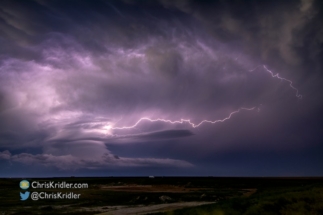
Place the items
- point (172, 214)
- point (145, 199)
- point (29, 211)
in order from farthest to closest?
point (145, 199)
point (29, 211)
point (172, 214)

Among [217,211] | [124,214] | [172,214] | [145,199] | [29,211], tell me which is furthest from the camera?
[145,199]

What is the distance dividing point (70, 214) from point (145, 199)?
21.1m

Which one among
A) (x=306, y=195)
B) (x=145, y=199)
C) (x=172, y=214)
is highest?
(x=306, y=195)

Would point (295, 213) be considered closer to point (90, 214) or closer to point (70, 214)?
point (90, 214)

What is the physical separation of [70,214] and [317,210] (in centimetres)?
3222

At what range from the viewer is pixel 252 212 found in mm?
21406

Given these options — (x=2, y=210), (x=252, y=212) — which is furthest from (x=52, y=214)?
(x=252, y=212)

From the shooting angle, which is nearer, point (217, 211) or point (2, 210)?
point (217, 211)

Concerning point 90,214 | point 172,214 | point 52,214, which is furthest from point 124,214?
point 172,214

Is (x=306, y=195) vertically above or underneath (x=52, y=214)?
above

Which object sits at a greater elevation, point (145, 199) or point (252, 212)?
point (252, 212)

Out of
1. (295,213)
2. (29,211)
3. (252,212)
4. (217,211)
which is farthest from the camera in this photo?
(29,211)

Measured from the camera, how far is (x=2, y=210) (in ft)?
134

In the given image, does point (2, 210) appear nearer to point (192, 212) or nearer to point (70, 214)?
point (70, 214)
